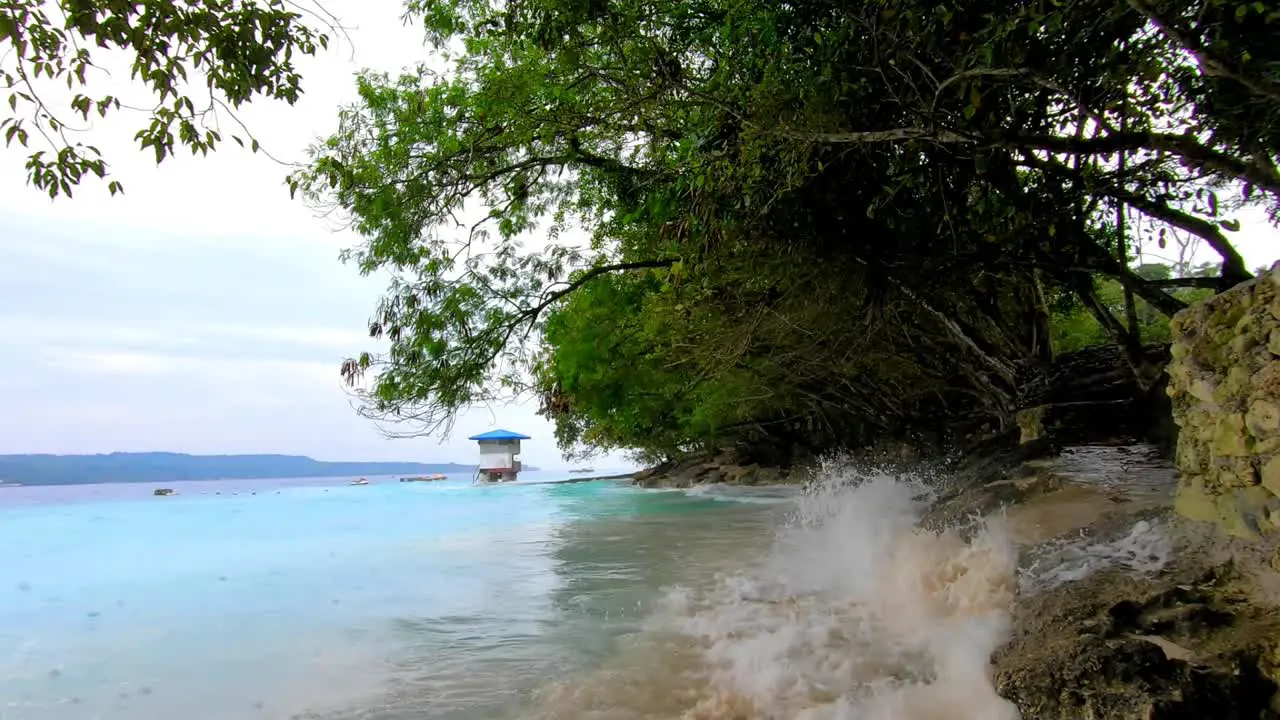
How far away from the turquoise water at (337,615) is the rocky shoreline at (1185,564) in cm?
258

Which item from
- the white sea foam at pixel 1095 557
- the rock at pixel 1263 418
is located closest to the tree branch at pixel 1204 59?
the rock at pixel 1263 418

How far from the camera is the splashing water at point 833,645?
Result: 329cm

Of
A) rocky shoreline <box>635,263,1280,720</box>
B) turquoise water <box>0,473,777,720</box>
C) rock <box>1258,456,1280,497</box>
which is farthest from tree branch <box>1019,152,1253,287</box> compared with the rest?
turquoise water <box>0,473,777,720</box>

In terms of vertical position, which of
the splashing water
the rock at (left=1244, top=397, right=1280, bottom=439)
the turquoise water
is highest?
the rock at (left=1244, top=397, right=1280, bottom=439)

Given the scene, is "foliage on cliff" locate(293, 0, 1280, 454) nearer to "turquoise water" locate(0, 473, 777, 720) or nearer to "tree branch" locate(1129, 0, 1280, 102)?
"tree branch" locate(1129, 0, 1280, 102)

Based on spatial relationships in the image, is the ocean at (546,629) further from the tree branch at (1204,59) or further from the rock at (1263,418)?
the tree branch at (1204,59)

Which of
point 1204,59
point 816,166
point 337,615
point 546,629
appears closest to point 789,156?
point 816,166

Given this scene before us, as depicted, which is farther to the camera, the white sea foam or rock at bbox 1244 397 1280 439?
the white sea foam

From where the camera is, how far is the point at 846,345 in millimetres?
10664

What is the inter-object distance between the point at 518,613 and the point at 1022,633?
404 centimetres

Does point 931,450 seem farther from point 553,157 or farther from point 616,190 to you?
point 553,157

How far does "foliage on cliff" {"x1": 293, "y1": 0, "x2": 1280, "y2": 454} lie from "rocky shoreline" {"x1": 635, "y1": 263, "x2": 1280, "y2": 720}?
1.30m

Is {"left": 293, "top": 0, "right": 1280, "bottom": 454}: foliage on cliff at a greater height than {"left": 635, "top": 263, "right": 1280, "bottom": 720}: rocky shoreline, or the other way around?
{"left": 293, "top": 0, "right": 1280, "bottom": 454}: foliage on cliff

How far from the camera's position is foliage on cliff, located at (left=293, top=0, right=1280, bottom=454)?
4.10 meters
